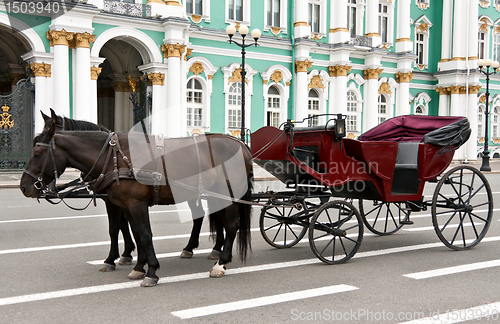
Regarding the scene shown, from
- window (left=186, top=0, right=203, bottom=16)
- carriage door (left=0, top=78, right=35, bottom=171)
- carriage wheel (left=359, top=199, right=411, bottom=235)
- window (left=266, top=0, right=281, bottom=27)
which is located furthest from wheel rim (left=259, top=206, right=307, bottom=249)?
window (left=266, top=0, right=281, bottom=27)

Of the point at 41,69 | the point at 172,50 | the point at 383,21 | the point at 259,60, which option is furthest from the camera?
the point at 383,21

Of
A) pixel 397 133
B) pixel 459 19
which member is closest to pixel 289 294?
pixel 397 133

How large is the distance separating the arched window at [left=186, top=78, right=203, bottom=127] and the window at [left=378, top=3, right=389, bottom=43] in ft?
43.9

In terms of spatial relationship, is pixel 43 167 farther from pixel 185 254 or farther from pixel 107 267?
pixel 185 254

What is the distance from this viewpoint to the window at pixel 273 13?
28.4 m

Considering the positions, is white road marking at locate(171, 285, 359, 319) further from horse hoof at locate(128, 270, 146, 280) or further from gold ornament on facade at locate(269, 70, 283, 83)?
gold ornament on facade at locate(269, 70, 283, 83)

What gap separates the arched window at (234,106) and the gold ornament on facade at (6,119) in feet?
35.2

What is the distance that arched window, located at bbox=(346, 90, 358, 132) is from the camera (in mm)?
31844

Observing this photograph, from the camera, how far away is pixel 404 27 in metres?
33.1

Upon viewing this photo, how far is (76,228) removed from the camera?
9297 millimetres

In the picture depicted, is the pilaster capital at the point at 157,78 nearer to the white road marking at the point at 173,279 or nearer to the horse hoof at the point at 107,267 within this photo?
the white road marking at the point at 173,279

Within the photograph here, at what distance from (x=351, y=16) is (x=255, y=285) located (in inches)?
1127

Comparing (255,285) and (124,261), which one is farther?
(124,261)

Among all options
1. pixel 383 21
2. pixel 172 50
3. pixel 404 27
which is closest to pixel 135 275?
pixel 172 50
